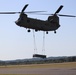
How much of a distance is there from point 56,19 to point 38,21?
21.0ft

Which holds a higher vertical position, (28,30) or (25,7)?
(25,7)

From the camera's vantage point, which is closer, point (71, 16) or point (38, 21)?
point (71, 16)

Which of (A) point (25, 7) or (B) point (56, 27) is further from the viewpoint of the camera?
(B) point (56, 27)

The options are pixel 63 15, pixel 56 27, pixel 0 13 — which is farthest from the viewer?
pixel 56 27

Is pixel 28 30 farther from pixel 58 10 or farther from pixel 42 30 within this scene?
pixel 58 10

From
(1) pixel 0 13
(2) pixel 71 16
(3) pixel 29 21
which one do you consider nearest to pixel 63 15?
(2) pixel 71 16

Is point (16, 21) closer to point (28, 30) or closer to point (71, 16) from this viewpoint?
point (28, 30)

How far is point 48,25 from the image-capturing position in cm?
7619

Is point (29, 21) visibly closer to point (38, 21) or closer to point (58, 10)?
point (38, 21)

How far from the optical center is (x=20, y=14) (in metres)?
73.4

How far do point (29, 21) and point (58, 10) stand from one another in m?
9.86

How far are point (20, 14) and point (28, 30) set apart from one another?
15.1 feet

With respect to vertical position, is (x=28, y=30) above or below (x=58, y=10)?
below

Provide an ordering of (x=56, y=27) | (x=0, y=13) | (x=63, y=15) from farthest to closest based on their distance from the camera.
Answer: (x=56, y=27)
(x=63, y=15)
(x=0, y=13)
